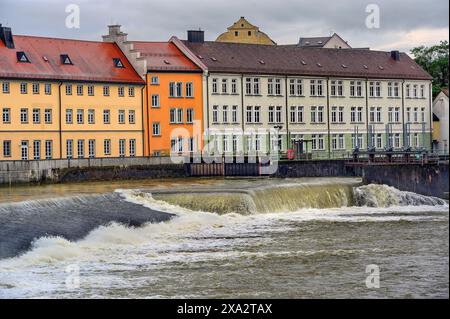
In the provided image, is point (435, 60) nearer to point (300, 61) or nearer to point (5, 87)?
point (300, 61)

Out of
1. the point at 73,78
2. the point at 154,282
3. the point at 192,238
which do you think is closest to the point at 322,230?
the point at 192,238

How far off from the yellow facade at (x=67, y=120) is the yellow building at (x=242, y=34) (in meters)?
51.4

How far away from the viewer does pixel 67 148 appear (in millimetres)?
69938

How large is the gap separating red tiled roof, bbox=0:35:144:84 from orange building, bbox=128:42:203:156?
1.62 meters

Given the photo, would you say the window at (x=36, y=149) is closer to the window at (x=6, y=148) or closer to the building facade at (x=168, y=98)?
the window at (x=6, y=148)

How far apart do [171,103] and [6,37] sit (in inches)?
507

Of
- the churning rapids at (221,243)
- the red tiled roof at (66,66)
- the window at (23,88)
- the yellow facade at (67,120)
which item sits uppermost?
the red tiled roof at (66,66)

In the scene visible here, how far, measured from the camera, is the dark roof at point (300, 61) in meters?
78.8

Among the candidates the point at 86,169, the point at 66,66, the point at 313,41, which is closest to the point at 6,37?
the point at 66,66

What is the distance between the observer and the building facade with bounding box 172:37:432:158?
77938 mm

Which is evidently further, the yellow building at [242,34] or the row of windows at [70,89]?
the yellow building at [242,34]

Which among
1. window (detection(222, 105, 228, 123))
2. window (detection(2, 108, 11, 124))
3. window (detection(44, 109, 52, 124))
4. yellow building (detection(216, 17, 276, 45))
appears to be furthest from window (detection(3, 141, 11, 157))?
yellow building (detection(216, 17, 276, 45))

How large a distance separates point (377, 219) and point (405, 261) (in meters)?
16.4

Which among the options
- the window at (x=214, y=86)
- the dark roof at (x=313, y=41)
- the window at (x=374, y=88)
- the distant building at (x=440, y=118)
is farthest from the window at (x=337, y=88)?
the dark roof at (x=313, y=41)
